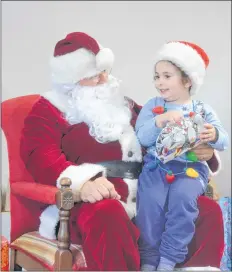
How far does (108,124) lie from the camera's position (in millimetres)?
1598

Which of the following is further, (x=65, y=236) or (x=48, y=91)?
(x=48, y=91)

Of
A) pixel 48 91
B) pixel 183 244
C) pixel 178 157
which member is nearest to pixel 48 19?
pixel 48 91

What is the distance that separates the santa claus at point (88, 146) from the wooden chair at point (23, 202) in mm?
41

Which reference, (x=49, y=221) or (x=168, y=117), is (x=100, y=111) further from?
(x=49, y=221)

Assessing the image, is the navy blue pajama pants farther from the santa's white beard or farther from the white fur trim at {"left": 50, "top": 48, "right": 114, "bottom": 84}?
the white fur trim at {"left": 50, "top": 48, "right": 114, "bottom": 84}

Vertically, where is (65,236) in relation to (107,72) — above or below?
below

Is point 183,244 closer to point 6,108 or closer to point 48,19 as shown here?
point 6,108

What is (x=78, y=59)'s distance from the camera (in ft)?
5.28

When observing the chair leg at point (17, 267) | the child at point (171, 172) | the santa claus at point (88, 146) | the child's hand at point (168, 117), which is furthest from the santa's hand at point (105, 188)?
the chair leg at point (17, 267)

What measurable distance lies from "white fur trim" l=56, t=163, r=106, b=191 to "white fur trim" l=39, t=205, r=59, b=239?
104mm

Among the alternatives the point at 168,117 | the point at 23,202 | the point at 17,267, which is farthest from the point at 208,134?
the point at 17,267

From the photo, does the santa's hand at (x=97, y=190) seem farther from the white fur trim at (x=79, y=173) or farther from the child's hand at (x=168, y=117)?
the child's hand at (x=168, y=117)

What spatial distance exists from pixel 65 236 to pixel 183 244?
34cm

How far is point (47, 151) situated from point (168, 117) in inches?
14.6
